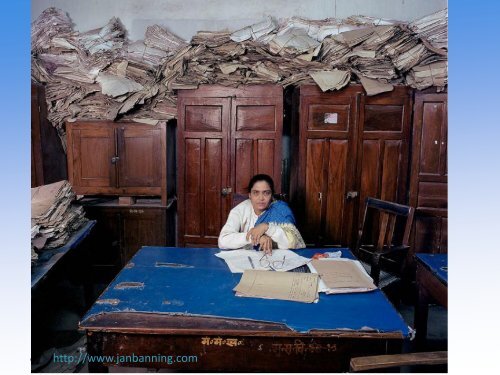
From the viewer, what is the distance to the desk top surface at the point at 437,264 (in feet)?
7.31

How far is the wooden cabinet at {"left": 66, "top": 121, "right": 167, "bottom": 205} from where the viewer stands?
4160mm

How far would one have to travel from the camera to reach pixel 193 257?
8.07 ft

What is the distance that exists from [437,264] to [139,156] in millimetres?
2989

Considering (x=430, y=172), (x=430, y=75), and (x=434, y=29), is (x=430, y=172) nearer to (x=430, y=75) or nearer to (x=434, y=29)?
(x=430, y=75)

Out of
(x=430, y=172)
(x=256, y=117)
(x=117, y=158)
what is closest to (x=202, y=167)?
(x=256, y=117)

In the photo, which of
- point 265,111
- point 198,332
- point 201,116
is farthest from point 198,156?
point 198,332

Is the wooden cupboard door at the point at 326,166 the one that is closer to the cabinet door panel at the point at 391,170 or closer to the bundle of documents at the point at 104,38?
the cabinet door panel at the point at 391,170

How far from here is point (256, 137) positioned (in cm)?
398

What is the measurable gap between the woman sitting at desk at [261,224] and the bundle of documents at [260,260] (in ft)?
0.27

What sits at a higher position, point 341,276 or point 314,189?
point 314,189

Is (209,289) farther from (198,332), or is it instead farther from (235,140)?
(235,140)

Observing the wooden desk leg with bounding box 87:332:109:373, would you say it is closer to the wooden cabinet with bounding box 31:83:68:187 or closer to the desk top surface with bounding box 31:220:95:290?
the desk top surface with bounding box 31:220:95:290

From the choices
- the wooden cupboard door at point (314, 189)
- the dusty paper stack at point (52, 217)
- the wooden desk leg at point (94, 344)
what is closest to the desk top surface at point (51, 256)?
the dusty paper stack at point (52, 217)

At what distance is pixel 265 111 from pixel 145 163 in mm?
1356
